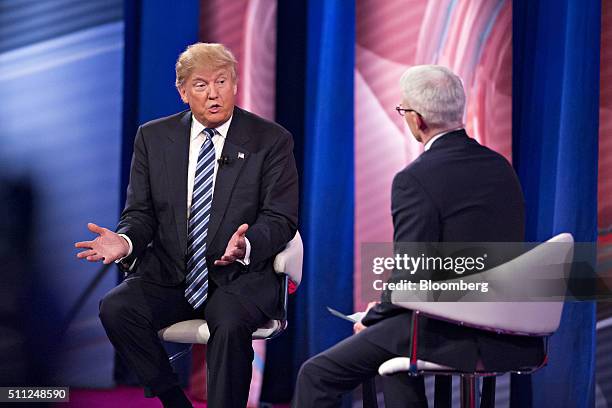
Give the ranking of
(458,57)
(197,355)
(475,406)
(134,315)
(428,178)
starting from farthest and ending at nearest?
(197,355) < (458,57) < (134,315) < (475,406) < (428,178)

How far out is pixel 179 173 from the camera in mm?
3029

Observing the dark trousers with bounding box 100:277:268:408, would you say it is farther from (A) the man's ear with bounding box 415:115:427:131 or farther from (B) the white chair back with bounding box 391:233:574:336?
(A) the man's ear with bounding box 415:115:427:131

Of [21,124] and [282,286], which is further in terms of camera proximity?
[21,124]

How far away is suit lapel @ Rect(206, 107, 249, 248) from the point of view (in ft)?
9.73

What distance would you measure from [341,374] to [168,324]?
785 mm

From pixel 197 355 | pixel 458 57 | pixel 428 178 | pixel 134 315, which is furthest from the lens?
pixel 197 355

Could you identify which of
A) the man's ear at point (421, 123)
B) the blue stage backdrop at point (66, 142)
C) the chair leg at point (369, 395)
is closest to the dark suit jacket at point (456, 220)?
the man's ear at point (421, 123)

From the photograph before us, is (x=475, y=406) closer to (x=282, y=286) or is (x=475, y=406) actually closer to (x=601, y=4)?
(x=282, y=286)

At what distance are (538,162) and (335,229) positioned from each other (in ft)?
2.89

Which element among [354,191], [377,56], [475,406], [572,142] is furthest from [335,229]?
[475,406]

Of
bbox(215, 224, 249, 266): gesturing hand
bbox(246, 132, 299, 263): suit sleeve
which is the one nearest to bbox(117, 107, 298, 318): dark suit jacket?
bbox(246, 132, 299, 263): suit sleeve

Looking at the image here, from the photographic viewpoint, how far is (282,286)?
2.96m

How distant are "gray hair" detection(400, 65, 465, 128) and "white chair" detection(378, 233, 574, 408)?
1.44ft

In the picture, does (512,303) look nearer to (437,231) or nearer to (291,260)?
(437,231)
